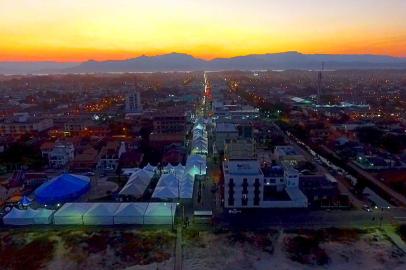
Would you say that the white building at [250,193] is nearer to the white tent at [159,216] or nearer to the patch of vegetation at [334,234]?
the patch of vegetation at [334,234]

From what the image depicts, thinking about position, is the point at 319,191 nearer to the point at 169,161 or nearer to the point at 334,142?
the point at 169,161

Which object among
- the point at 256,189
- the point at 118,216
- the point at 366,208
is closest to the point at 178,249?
the point at 118,216

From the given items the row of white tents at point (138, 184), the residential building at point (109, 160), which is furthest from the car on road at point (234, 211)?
the residential building at point (109, 160)

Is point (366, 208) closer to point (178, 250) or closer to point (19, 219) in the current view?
point (178, 250)

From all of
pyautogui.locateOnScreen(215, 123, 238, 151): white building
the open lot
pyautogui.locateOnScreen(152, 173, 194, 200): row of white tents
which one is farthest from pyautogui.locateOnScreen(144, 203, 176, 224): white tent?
pyautogui.locateOnScreen(215, 123, 238, 151): white building

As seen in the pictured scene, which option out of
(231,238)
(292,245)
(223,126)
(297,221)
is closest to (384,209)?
(297,221)

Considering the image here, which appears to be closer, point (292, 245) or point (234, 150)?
point (292, 245)
